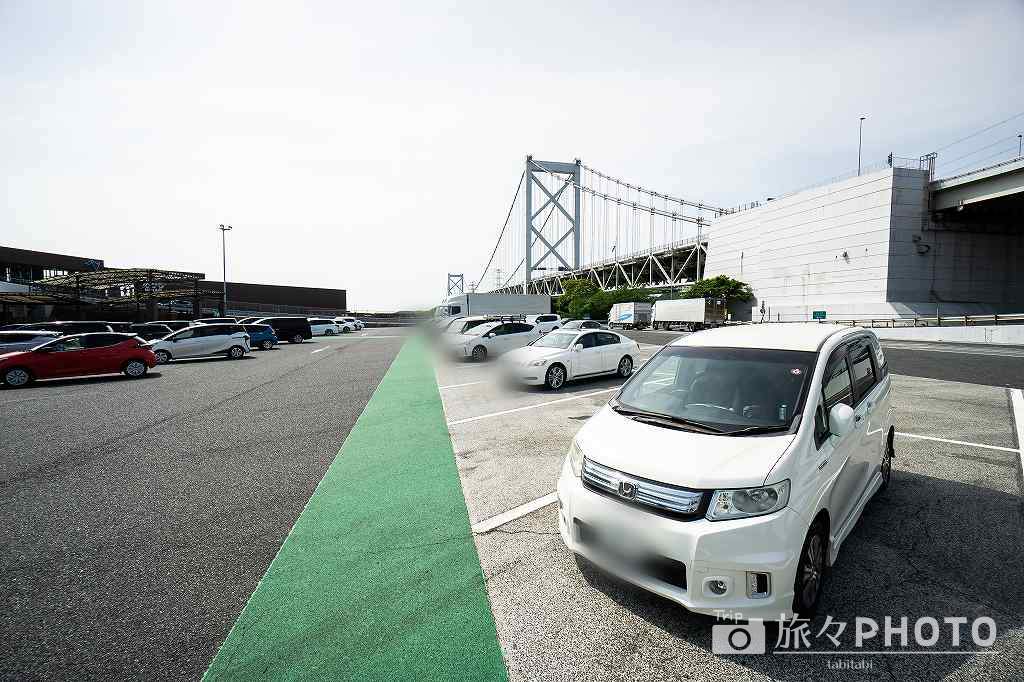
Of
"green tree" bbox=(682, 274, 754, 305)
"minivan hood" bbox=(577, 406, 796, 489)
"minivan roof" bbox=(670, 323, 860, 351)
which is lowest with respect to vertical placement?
"minivan hood" bbox=(577, 406, 796, 489)

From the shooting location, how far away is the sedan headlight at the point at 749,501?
8.82 ft

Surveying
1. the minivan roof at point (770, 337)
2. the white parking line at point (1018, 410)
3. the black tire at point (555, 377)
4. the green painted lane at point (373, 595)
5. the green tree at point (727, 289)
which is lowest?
the green painted lane at point (373, 595)

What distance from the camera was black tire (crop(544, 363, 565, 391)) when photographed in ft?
36.6

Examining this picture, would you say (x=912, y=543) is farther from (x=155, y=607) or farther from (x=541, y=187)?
(x=541, y=187)

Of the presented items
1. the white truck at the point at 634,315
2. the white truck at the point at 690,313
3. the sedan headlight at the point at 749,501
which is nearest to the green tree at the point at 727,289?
the white truck at the point at 690,313

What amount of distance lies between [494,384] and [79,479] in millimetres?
8187

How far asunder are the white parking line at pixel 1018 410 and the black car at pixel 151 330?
2875 cm

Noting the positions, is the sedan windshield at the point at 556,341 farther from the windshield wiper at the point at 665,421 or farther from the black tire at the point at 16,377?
the black tire at the point at 16,377

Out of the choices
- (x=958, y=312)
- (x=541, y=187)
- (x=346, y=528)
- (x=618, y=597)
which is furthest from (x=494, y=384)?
(x=541, y=187)

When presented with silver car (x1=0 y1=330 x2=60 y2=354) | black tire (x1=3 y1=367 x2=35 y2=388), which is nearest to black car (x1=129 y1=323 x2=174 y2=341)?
silver car (x1=0 y1=330 x2=60 y2=354)

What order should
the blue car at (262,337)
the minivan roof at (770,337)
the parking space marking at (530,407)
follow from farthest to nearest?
the blue car at (262,337) < the parking space marking at (530,407) < the minivan roof at (770,337)

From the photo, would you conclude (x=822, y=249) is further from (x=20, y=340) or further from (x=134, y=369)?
(x=20, y=340)

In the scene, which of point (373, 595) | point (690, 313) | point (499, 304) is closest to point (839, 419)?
point (373, 595)

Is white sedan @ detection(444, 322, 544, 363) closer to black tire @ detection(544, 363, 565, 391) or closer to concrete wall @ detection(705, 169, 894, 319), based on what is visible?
black tire @ detection(544, 363, 565, 391)
